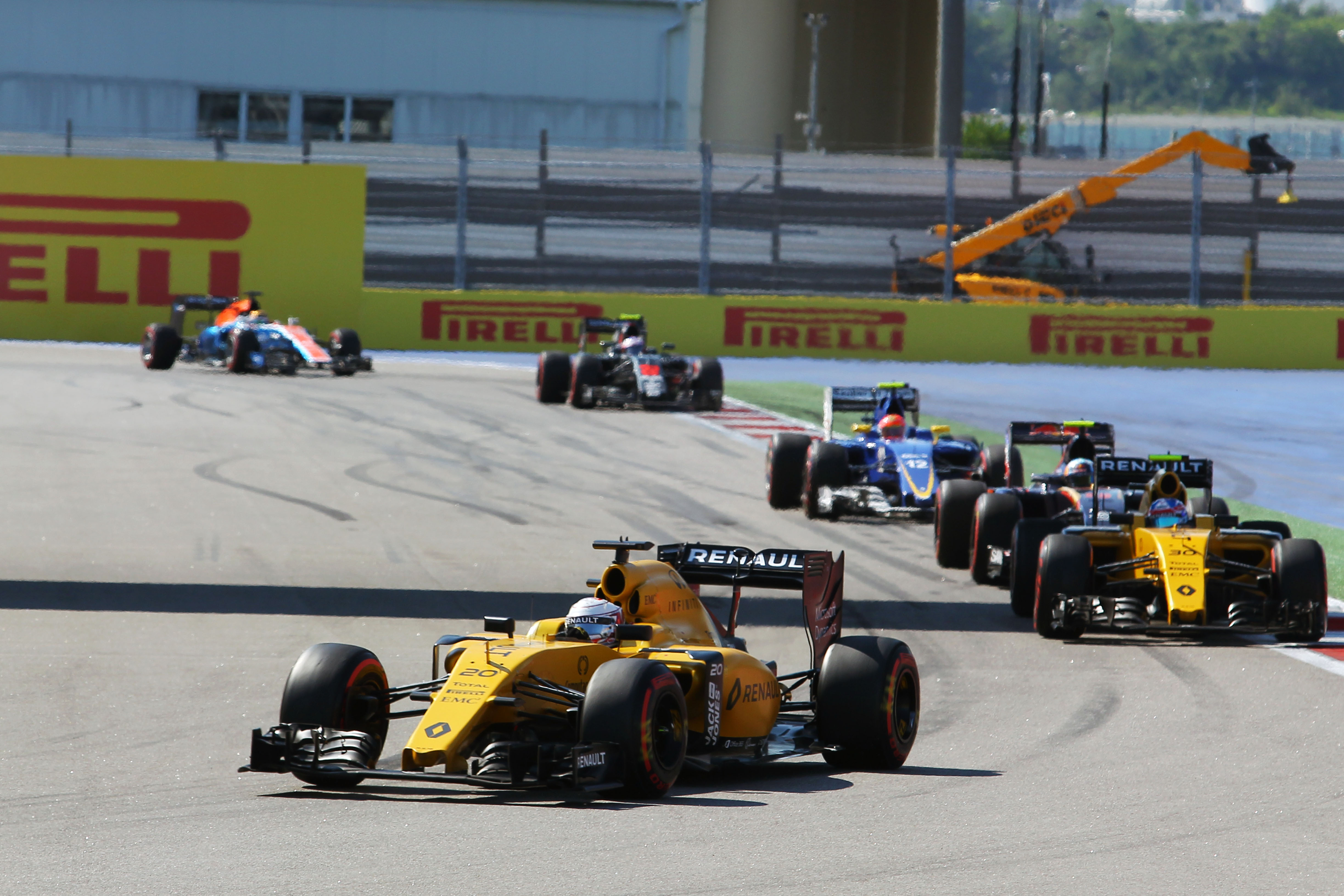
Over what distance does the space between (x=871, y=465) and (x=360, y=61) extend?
103ft

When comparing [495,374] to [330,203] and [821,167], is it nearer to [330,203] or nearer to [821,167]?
[330,203]

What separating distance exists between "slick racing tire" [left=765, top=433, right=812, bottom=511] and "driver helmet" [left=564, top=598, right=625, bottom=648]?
28.3ft

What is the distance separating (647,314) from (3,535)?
18019 mm

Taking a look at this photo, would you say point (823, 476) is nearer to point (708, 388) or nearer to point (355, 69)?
point (708, 388)

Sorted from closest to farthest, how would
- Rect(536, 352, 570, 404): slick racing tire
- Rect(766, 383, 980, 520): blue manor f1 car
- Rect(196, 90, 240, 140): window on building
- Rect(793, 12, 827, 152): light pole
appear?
Rect(766, 383, 980, 520): blue manor f1 car < Rect(536, 352, 570, 404): slick racing tire < Rect(196, 90, 240, 140): window on building < Rect(793, 12, 827, 152): light pole

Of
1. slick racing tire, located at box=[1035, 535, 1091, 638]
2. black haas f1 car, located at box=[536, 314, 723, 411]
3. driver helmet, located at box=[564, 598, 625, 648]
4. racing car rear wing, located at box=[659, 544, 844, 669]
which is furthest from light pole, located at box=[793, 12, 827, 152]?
driver helmet, located at box=[564, 598, 625, 648]

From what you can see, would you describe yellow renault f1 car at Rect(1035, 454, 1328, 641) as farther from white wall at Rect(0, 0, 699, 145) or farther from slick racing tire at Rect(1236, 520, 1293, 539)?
white wall at Rect(0, 0, 699, 145)

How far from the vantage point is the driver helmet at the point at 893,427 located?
1652 centimetres

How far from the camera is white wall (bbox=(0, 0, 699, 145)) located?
43.9m

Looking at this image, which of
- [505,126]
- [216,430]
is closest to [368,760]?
[216,430]

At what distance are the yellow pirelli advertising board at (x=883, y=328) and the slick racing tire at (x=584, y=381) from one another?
22.9 ft

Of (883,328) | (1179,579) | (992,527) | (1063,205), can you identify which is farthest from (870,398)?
(1063,205)

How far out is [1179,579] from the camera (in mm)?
11344

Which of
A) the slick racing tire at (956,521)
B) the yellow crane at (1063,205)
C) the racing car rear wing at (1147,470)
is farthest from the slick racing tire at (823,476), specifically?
the yellow crane at (1063,205)
